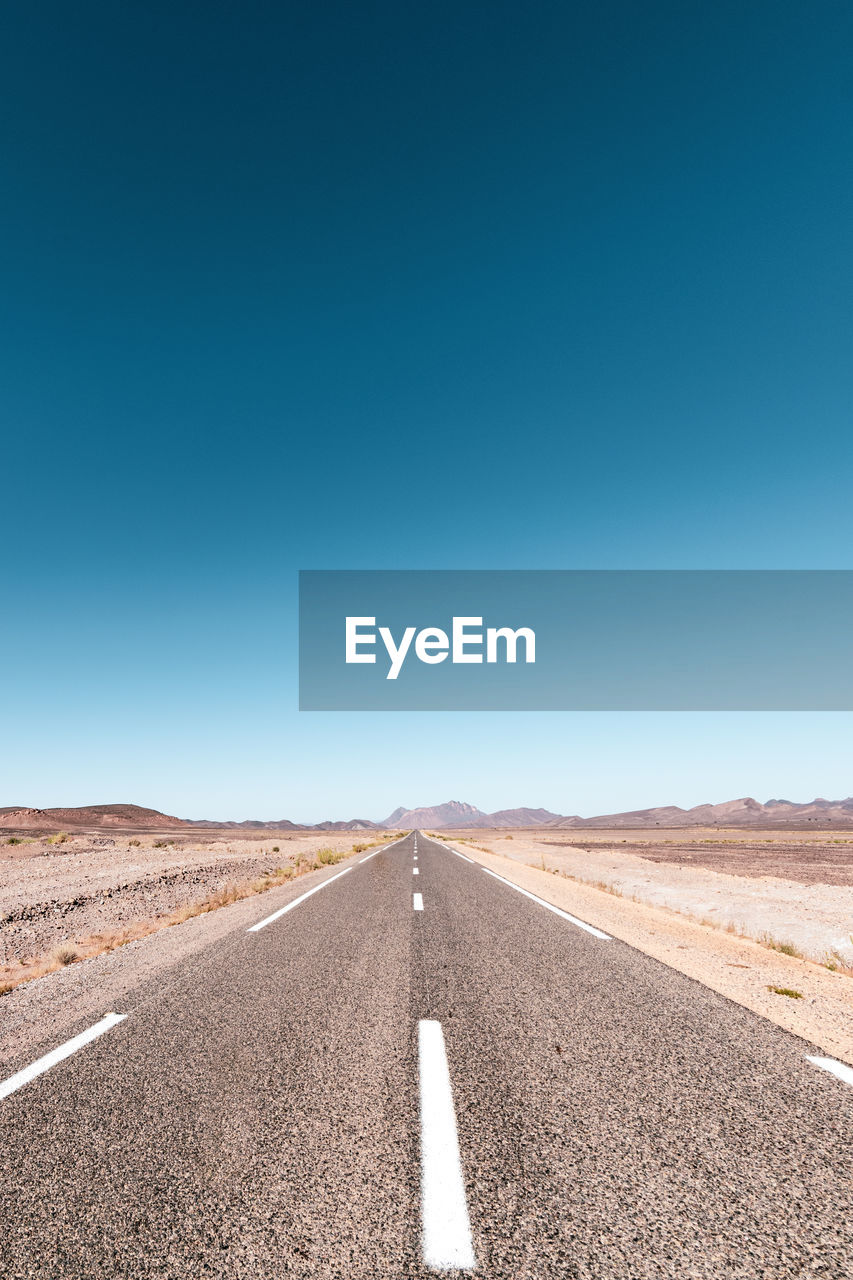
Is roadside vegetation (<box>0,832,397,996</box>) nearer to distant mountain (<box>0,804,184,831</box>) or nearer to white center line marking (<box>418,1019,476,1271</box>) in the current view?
white center line marking (<box>418,1019,476,1271</box>)

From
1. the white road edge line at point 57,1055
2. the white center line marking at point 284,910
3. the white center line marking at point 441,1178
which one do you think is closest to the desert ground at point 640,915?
the white center line marking at point 284,910

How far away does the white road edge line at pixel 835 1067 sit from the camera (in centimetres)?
383

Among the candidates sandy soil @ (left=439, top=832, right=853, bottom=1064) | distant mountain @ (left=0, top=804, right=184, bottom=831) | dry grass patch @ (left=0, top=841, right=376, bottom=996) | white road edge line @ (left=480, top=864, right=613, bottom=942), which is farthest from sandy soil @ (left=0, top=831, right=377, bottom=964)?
distant mountain @ (left=0, top=804, right=184, bottom=831)

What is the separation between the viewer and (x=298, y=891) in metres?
13.9

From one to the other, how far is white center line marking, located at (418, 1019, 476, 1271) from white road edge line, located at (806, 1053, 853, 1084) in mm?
2524

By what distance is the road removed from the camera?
89.0 inches

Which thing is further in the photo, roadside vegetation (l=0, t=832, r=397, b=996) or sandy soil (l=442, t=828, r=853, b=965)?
sandy soil (l=442, t=828, r=853, b=965)

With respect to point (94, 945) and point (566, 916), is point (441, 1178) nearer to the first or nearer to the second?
point (566, 916)

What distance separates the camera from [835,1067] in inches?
156

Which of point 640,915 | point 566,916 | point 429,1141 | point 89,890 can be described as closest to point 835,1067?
point 429,1141

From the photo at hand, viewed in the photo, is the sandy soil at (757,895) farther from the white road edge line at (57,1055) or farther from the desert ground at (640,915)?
the white road edge line at (57,1055)

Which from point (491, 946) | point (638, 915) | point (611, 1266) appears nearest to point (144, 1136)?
point (611, 1266)

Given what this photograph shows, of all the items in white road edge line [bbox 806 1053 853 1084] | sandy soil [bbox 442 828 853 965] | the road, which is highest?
the road

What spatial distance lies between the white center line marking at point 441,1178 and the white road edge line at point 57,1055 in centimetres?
251
